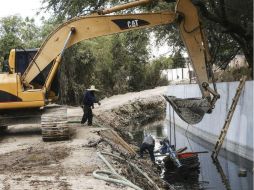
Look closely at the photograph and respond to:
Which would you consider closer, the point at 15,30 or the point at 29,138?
the point at 29,138

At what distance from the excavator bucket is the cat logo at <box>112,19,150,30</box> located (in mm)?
3170

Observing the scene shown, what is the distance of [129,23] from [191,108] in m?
3.79

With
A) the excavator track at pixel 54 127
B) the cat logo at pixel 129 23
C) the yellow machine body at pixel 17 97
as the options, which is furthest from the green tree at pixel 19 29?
the excavator track at pixel 54 127

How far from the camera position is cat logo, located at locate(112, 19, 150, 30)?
664 inches

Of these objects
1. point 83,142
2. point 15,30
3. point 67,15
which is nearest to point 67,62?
point 15,30

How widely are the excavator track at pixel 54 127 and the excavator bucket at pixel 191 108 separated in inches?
174

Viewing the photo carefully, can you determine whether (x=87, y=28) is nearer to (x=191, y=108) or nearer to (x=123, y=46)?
(x=191, y=108)

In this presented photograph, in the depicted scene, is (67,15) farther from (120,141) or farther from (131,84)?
(131,84)

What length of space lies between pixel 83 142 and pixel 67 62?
2259cm

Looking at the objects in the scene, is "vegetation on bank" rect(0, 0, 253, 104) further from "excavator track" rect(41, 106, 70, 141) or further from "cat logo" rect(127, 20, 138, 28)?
"excavator track" rect(41, 106, 70, 141)

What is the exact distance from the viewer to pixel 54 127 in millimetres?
16422

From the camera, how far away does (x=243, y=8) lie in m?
17.6

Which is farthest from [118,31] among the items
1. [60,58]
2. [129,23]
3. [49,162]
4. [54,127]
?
[49,162]

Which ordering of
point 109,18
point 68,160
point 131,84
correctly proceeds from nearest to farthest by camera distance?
point 68,160
point 109,18
point 131,84
